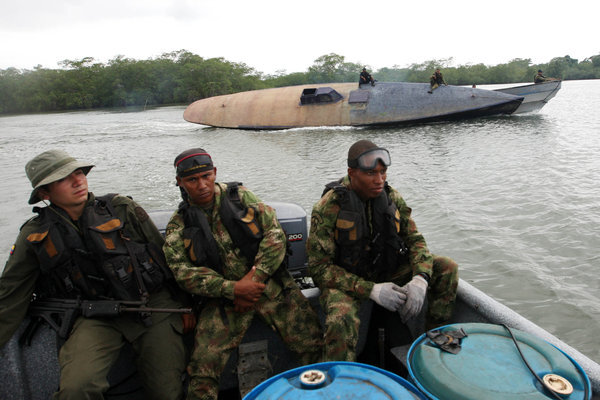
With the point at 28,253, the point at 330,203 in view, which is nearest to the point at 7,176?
→ the point at 28,253

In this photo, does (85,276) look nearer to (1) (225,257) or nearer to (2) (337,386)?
(1) (225,257)

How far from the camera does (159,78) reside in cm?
7725

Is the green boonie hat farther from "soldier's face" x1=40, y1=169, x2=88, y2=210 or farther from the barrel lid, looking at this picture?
the barrel lid

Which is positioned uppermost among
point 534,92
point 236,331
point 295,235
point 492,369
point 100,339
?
point 534,92

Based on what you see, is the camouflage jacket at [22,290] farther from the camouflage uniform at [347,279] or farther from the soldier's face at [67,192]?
the camouflage uniform at [347,279]

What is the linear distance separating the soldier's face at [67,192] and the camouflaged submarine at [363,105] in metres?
18.9

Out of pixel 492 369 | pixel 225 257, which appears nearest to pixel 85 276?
pixel 225 257

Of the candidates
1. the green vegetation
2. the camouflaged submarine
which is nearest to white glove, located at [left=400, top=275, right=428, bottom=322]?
the camouflaged submarine

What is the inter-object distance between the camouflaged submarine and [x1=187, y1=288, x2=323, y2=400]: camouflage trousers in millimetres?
18570

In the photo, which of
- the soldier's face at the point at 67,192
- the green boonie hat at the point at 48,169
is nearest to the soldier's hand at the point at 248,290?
the soldier's face at the point at 67,192

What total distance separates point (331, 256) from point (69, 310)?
1.91 meters

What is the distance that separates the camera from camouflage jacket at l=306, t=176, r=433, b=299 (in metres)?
2.75

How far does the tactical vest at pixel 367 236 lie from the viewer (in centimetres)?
284

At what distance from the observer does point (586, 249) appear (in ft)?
20.9
